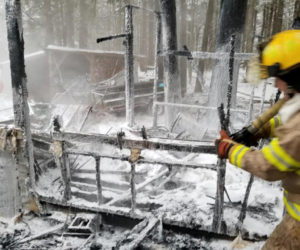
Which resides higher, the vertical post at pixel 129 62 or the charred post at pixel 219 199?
the vertical post at pixel 129 62

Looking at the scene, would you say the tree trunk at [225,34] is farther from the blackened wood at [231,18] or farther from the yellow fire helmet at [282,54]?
the yellow fire helmet at [282,54]

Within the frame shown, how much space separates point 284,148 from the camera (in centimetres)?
195

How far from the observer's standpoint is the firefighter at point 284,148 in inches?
77.9

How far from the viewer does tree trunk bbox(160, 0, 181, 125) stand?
9.26m

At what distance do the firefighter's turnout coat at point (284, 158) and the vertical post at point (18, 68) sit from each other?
3.00 m

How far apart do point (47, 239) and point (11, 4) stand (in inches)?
124

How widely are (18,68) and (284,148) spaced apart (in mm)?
3440

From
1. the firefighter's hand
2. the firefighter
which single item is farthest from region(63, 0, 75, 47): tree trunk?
the firefighter

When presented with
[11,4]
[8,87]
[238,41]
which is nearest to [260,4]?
[238,41]

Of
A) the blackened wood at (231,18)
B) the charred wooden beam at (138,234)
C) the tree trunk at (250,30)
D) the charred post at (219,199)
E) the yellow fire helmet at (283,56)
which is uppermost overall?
the tree trunk at (250,30)

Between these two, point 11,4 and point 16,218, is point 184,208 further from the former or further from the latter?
point 11,4

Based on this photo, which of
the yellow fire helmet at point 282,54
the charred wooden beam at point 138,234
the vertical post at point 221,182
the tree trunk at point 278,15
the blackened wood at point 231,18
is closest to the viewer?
the yellow fire helmet at point 282,54

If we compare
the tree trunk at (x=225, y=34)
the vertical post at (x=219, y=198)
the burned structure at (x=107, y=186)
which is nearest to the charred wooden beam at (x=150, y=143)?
the burned structure at (x=107, y=186)

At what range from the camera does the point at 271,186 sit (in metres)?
4.86
